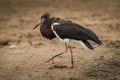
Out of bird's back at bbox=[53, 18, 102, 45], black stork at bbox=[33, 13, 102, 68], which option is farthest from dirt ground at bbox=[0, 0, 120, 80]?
bird's back at bbox=[53, 18, 102, 45]

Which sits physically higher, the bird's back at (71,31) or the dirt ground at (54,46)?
the bird's back at (71,31)

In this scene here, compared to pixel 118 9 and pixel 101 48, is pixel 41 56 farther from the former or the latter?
pixel 118 9

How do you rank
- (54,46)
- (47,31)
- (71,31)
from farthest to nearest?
(54,46), (47,31), (71,31)

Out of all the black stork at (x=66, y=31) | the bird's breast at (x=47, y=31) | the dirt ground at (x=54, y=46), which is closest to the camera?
the dirt ground at (x=54, y=46)

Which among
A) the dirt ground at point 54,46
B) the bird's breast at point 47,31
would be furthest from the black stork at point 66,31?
the dirt ground at point 54,46

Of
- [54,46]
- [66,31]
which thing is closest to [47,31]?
[66,31]

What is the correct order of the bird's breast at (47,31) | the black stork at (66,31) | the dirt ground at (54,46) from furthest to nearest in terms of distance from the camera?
the bird's breast at (47,31) < the black stork at (66,31) < the dirt ground at (54,46)

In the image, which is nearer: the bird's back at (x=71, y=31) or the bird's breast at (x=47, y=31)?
the bird's back at (x=71, y=31)

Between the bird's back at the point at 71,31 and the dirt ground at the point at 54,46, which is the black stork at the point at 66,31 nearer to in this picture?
the bird's back at the point at 71,31

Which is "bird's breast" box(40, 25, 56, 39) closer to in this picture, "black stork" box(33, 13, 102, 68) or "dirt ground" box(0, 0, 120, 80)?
"black stork" box(33, 13, 102, 68)

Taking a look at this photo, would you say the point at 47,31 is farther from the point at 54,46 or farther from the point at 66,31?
the point at 54,46

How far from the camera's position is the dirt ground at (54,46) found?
8.10m

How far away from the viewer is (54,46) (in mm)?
10484

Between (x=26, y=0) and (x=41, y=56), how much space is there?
982 cm
